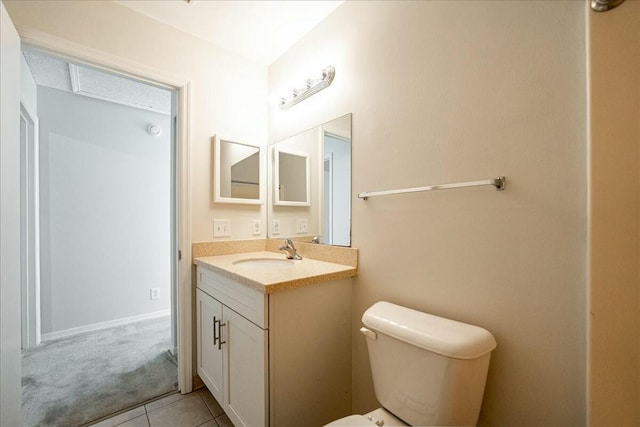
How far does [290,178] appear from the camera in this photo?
73.2 inches

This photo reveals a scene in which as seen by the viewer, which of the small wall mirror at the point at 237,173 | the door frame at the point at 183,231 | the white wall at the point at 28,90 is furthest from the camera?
the white wall at the point at 28,90

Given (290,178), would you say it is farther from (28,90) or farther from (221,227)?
(28,90)

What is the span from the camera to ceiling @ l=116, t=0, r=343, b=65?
147 cm

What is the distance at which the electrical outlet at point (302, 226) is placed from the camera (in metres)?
1.72

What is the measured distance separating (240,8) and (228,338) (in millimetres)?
1821

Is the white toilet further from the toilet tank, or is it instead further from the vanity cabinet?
the vanity cabinet

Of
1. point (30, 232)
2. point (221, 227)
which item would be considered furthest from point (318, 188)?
point (30, 232)

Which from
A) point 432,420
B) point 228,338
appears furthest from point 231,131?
point 432,420

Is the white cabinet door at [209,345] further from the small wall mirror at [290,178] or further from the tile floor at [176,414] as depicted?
the small wall mirror at [290,178]

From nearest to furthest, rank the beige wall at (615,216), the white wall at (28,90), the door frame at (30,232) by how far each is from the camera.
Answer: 1. the beige wall at (615,216)
2. the white wall at (28,90)
3. the door frame at (30,232)

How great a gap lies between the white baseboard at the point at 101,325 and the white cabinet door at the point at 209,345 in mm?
1620

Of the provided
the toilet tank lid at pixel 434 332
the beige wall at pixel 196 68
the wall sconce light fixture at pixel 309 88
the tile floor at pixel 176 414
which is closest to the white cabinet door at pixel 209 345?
the tile floor at pixel 176 414

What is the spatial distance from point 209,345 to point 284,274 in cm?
74

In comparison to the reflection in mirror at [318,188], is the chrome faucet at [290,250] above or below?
below
